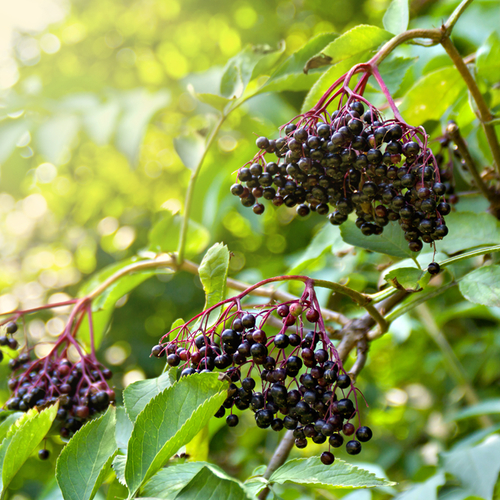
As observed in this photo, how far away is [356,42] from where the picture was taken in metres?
0.83

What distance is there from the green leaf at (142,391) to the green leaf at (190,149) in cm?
63

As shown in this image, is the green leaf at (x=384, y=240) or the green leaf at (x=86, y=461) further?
the green leaf at (x=384, y=240)

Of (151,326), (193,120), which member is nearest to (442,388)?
(151,326)

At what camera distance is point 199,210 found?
1.90m

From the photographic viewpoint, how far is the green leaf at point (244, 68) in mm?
1053

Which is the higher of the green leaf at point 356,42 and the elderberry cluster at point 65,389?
the green leaf at point 356,42

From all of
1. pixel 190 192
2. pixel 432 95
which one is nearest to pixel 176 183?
pixel 190 192

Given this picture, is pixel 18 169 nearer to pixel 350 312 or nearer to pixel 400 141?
pixel 350 312

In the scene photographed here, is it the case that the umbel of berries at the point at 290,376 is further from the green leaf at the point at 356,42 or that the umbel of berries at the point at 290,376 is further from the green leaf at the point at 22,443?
the green leaf at the point at 356,42

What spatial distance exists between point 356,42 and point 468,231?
0.42m

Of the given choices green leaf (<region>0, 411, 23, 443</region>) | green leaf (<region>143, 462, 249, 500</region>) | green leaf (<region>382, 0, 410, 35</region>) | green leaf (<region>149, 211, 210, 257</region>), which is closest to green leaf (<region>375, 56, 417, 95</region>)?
green leaf (<region>382, 0, 410, 35</region>)

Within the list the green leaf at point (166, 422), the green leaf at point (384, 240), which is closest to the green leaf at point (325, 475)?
the green leaf at point (166, 422)

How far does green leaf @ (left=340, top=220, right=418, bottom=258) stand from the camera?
823 mm

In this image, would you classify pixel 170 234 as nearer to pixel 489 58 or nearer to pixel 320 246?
pixel 320 246
